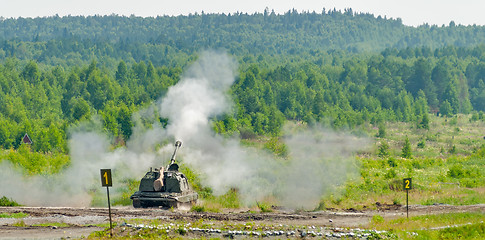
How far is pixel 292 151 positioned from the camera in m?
60.7

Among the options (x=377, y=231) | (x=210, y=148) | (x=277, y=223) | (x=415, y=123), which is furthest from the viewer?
(x=415, y=123)

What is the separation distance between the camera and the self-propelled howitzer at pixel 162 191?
4481cm

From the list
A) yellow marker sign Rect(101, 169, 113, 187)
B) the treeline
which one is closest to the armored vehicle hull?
yellow marker sign Rect(101, 169, 113, 187)

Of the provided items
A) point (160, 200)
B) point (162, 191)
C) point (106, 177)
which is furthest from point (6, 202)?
point (106, 177)

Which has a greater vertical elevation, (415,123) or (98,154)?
(415,123)

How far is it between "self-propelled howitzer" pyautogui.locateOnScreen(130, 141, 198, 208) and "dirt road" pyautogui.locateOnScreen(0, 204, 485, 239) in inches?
29.3

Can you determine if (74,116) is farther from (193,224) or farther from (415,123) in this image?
(193,224)

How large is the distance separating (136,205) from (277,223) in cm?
1056

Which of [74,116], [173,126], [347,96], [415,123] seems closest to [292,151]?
[173,126]

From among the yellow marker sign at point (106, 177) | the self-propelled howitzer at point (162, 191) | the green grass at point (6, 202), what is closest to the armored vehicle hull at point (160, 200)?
the self-propelled howitzer at point (162, 191)

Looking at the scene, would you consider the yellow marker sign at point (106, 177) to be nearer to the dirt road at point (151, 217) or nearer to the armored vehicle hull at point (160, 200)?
the dirt road at point (151, 217)

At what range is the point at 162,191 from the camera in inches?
1801

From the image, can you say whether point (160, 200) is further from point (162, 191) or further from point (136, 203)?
point (136, 203)

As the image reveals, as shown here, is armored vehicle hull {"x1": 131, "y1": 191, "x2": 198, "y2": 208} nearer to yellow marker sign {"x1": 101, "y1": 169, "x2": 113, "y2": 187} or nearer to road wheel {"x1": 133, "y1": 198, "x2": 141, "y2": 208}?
road wheel {"x1": 133, "y1": 198, "x2": 141, "y2": 208}
